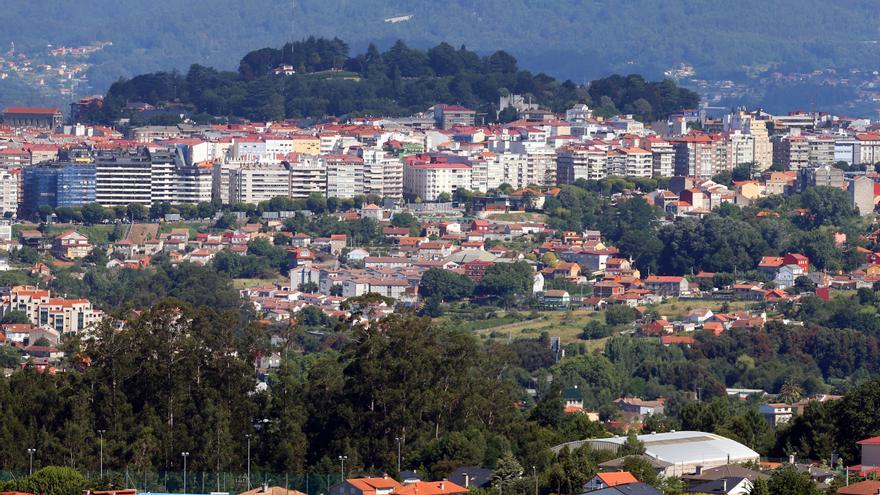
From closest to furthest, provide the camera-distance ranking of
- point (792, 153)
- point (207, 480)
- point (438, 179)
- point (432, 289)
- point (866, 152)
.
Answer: point (207, 480), point (432, 289), point (438, 179), point (792, 153), point (866, 152)

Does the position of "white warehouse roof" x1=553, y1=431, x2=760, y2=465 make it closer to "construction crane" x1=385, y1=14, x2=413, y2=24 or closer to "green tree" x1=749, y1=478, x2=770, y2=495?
"green tree" x1=749, y1=478, x2=770, y2=495

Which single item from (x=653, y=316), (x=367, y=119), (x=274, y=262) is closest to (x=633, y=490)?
(x=653, y=316)

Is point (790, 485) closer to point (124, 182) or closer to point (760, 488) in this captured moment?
point (760, 488)

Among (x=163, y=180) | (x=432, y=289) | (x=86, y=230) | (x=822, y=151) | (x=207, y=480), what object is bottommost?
(x=207, y=480)

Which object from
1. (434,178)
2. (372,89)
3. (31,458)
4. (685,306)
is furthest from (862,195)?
(31,458)

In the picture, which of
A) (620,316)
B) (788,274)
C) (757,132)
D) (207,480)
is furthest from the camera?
(757,132)

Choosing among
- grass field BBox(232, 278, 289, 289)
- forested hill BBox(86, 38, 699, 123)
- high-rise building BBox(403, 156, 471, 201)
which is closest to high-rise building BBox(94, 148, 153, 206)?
high-rise building BBox(403, 156, 471, 201)

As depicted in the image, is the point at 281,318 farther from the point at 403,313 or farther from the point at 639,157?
the point at 639,157
